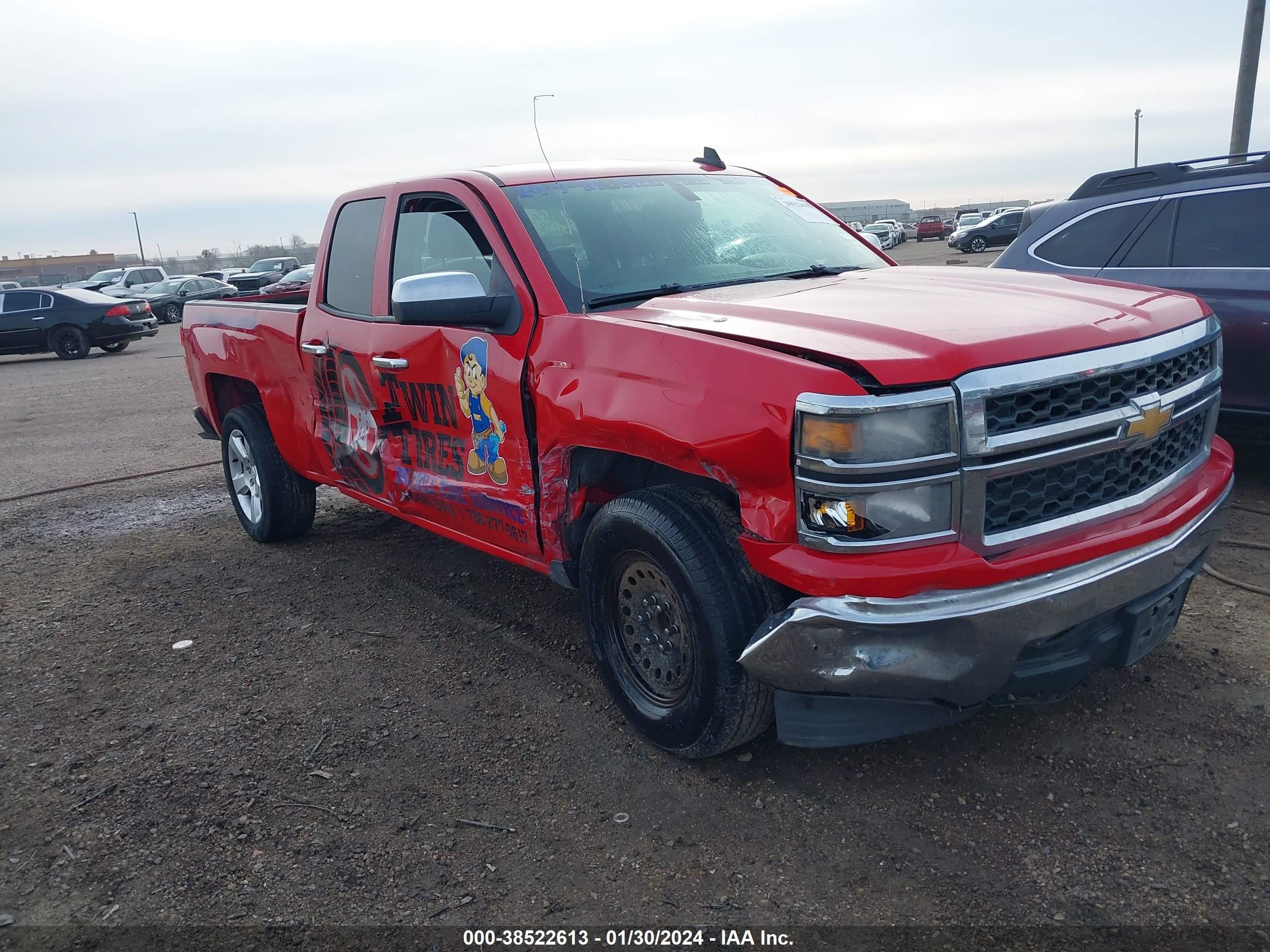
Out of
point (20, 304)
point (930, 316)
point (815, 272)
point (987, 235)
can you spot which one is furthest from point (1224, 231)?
point (987, 235)

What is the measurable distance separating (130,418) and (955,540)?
38.2 feet

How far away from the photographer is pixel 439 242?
13.4 ft

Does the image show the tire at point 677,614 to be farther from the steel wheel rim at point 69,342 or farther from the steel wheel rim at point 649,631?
the steel wheel rim at point 69,342

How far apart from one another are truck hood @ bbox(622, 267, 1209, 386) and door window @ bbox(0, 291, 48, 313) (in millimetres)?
21309

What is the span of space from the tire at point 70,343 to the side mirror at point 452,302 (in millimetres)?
20504

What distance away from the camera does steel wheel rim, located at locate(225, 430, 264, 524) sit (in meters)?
5.95

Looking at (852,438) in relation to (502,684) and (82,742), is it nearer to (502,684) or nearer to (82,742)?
(502,684)

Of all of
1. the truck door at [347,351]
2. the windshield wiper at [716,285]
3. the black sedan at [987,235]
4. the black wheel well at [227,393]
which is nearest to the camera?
the windshield wiper at [716,285]

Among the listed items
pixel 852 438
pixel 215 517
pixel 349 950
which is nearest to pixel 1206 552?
pixel 852 438

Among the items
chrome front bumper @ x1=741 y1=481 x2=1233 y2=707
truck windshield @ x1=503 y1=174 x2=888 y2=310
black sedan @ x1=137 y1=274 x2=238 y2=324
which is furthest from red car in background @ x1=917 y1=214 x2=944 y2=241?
chrome front bumper @ x1=741 y1=481 x2=1233 y2=707

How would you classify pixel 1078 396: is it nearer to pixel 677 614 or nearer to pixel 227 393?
pixel 677 614

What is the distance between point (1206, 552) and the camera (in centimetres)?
315

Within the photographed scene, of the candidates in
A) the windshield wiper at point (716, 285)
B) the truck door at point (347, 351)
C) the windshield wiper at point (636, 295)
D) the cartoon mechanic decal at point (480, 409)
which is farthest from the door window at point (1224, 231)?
the truck door at point (347, 351)

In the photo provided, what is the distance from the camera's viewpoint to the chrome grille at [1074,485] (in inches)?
101
